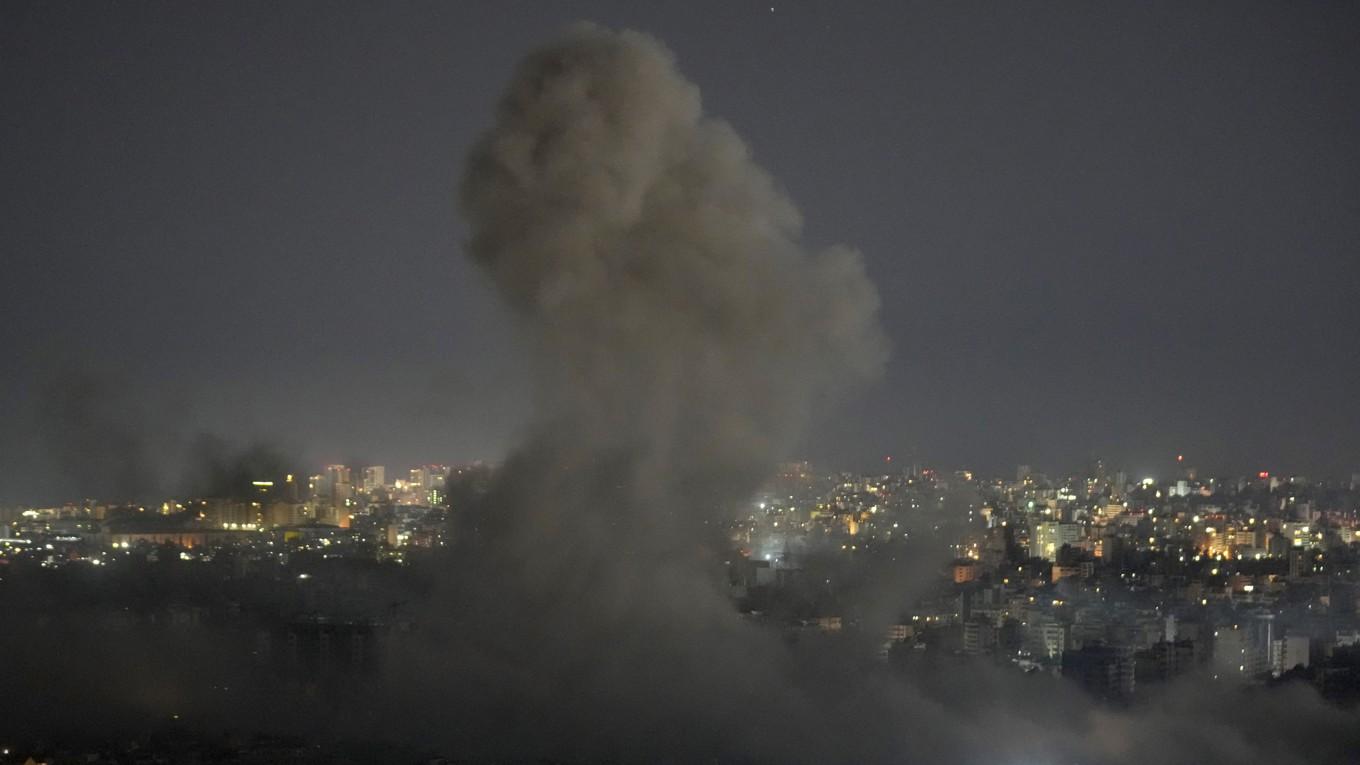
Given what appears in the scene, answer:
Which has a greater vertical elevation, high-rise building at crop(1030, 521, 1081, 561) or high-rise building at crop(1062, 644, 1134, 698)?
high-rise building at crop(1030, 521, 1081, 561)

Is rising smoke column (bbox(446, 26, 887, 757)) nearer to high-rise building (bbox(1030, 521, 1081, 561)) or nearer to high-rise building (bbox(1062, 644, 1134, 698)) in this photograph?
high-rise building (bbox(1062, 644, 1134, 698))

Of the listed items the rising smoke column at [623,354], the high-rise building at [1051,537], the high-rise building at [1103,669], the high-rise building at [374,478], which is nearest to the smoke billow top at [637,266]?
the rising smoke column at [623,354]

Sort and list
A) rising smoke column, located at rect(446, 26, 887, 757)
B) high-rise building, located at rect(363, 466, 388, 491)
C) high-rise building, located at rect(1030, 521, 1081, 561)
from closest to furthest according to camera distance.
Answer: rising smoke column, located at rect(446, 26, 887, 757)
high-rise building, located at rect(363, 466, 388, 491)
high-rise building, located at rect(1030, 521, 1081, 561)

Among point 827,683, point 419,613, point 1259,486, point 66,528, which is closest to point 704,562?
point 827,683

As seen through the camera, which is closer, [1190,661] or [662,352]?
[662,352]

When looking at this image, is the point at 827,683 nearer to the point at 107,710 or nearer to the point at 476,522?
the point at 476,522

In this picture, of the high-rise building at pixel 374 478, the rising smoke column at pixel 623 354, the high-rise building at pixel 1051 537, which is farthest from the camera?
the high-rise building at pixel 1051 537

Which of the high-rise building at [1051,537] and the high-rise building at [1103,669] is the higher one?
the high-rise building at [1051,537]

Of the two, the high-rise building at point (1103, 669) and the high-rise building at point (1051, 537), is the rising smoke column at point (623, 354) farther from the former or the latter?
the high-rise building at point (1051, 537)

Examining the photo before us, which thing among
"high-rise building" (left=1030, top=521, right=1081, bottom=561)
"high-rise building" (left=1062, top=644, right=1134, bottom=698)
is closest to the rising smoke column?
"high-rise building" (left=1062, top=644, right=1134, bottom=698)
